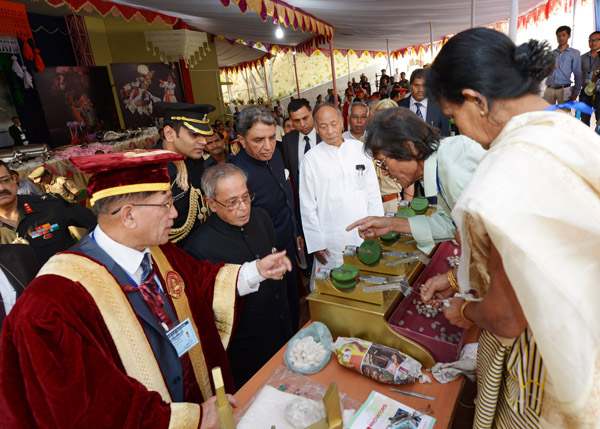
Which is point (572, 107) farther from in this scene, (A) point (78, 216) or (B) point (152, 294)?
(A) point (78, 216)

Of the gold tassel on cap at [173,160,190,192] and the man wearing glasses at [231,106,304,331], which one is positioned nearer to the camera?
the gold tassel on cap at [173,160,190,192]

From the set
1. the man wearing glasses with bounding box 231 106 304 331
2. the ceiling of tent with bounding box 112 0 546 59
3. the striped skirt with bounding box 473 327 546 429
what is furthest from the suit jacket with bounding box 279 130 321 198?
the ceiling of tent with bounding box 112 0 546 59

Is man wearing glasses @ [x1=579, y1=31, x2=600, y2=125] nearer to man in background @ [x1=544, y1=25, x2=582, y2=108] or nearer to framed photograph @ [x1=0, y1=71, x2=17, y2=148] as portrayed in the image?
man in background @ [x1=544, y1=25, x2=582, y2=108]

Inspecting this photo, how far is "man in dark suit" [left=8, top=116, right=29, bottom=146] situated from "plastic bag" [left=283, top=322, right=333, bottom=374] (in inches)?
377

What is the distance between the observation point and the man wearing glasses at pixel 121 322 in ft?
3.44

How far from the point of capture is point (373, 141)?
200 centimetres

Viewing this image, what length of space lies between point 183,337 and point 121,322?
30cm

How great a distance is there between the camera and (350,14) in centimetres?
860

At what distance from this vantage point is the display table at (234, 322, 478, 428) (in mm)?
1279

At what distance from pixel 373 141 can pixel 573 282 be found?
1.33 metres

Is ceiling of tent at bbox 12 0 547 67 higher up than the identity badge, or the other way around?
ceiling of tent at bbox 12 0 547 67

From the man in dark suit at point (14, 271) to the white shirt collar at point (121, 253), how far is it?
4.18ft

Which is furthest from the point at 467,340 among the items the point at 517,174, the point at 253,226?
the point at 253,226

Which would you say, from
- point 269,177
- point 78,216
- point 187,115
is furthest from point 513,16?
point 78,216
